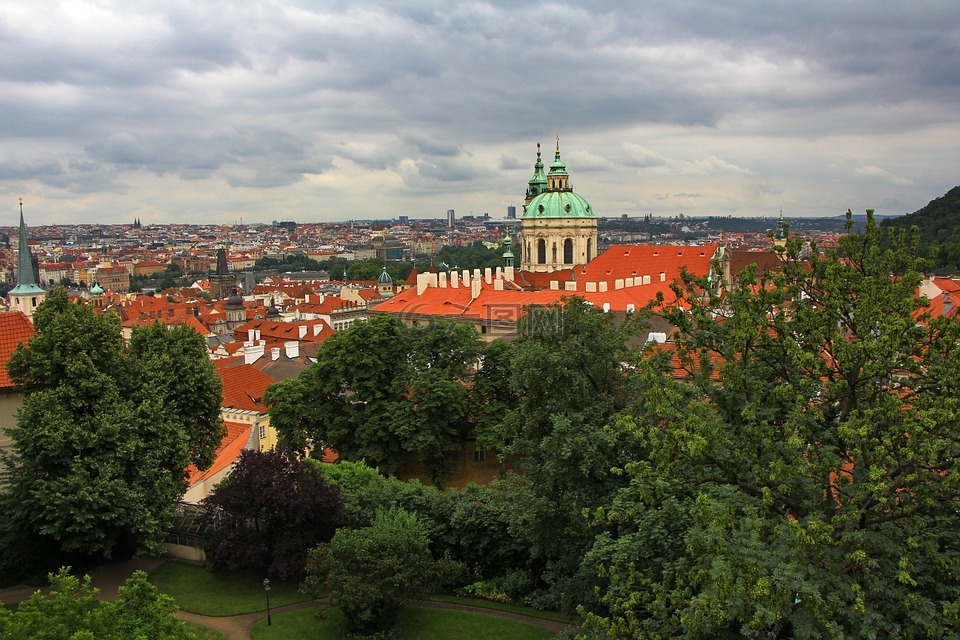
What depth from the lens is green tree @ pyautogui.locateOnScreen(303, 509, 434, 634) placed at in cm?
1994

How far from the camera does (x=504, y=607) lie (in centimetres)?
2247

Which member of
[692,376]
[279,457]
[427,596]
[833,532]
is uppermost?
[692,376]

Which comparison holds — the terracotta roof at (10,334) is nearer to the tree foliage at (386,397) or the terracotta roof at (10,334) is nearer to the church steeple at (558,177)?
the tree foliage at (386,397)

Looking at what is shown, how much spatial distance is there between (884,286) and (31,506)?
69.9ft

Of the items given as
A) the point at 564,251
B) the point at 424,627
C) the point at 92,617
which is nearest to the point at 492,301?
the point at 424,627

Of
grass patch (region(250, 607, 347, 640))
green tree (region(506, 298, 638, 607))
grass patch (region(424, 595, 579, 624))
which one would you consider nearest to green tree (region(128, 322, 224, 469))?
grass patch (region(250, 607, 347, 640))

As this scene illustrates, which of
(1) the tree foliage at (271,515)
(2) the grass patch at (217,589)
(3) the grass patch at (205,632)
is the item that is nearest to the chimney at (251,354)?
(2) the grass patch at (217,589)

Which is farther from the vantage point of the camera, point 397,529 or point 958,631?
point 397,529

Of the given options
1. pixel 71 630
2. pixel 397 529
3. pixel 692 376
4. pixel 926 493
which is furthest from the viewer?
pixel 397 529

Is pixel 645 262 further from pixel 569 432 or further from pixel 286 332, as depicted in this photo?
pixel 569 432

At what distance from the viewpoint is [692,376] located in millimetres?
16203

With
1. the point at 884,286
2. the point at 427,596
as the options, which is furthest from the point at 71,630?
the point at 884,286

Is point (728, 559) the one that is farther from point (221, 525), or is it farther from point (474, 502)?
point (221, 525)

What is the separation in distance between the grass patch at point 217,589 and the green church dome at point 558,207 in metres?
81.3
